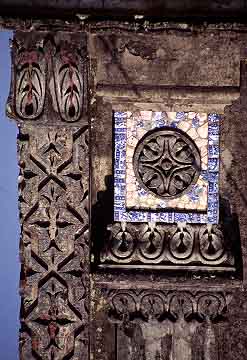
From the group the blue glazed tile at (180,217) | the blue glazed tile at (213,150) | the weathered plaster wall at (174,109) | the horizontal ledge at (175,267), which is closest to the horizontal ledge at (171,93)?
the weathered plaster wall at (174,109)

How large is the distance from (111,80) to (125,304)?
3.90ft

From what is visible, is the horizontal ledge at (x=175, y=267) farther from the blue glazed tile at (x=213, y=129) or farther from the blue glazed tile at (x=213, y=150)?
the blue glazed tile at (x=213, y=129)

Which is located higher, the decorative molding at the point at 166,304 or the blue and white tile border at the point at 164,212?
the blue and white tile border at the point at 164,212

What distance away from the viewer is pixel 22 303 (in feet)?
10.4

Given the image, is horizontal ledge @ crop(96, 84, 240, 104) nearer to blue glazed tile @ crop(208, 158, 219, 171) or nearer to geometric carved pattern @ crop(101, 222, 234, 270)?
blue glazed tile @ crop(208, 158, 219, 171)

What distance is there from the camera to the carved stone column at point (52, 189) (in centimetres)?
302

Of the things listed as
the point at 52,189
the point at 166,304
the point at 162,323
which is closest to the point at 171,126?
the point at 52,189

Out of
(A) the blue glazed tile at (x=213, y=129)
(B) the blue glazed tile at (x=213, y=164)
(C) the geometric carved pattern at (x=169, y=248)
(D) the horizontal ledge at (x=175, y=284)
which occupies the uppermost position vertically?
(A) the blue glazed tile at (x=213, y=129)

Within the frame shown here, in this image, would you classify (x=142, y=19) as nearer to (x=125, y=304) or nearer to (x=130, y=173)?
(x=130, y=173)

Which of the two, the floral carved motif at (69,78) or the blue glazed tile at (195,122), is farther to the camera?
the blue glazed tile at (195,122)

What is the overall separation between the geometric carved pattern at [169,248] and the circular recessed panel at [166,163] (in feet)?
0.66

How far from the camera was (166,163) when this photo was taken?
10.3 ft

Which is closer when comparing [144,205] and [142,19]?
[142,19]

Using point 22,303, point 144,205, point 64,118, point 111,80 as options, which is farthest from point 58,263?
point 111,80
